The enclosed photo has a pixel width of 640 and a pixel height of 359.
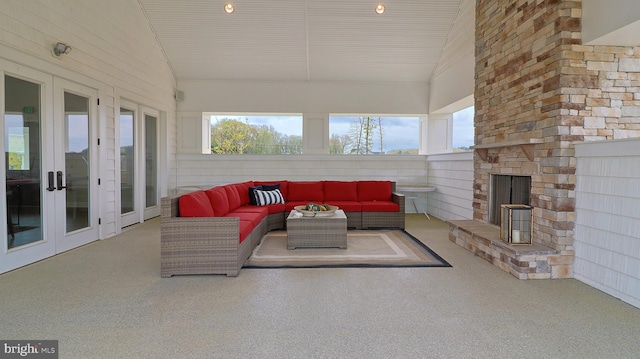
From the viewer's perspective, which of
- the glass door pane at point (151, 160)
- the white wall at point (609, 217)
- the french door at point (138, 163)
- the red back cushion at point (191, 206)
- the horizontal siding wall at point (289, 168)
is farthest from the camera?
the horizontal siding wall at point (289, 168)

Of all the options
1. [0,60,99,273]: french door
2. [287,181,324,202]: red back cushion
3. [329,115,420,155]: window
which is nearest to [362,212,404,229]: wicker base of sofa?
[287,181,324,202]: red back cushion

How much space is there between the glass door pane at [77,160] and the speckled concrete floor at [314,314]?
1160mm

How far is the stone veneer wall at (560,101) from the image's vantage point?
373 cm

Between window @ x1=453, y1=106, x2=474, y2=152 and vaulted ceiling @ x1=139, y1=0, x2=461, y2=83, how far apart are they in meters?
1.23

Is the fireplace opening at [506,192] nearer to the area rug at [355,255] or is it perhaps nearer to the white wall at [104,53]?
the area rug at [355,255]

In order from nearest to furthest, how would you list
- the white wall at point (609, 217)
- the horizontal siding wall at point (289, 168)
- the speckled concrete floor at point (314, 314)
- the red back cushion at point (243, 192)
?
1. the speckled concrete floor at point (314, 314)
2. the white wall at point (609, 217)
3. the red back cushion at point (243, 192)
4. the horizontal siding wall at point (289, 168)

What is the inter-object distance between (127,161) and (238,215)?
2.91 metres

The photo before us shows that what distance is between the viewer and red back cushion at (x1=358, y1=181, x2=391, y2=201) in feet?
22.9

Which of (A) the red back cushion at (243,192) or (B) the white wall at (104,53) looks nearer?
(B) the white wall at (104,53)

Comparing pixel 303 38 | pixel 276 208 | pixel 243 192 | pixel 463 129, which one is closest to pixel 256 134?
pixel 303 38

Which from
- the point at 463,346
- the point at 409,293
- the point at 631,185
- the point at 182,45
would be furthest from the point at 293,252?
the point at 182,45

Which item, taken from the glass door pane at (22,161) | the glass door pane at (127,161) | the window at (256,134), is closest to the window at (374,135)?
the window at (256,134)

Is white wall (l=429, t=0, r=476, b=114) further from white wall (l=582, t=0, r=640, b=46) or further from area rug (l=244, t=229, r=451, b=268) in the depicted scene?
area rug (l=244, t=229, r=451, b=268)

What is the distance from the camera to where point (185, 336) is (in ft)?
8.08
